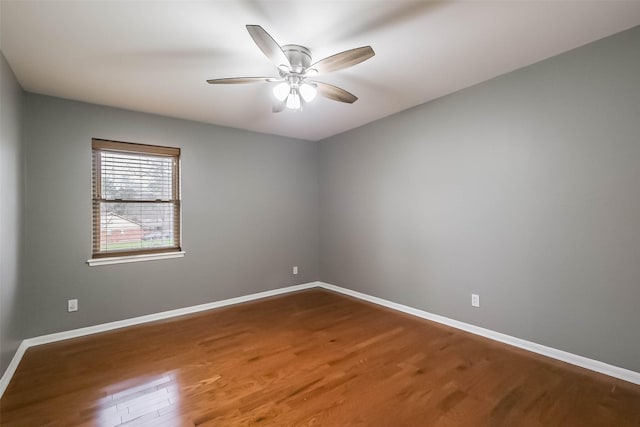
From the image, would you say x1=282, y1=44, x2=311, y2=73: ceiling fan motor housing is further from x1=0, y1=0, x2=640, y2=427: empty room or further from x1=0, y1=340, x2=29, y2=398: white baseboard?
x1=0, y1=340, x2=29, y2=398: white baseboard

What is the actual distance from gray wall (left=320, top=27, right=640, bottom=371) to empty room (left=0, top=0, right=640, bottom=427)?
2cm

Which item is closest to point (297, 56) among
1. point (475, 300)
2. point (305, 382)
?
point (305, 382)

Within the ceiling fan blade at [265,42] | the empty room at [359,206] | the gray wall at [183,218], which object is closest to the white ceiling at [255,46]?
the empty room at [359,206]

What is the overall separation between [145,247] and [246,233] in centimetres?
127

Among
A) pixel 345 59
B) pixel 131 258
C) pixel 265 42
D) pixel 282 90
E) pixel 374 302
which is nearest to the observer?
pixel 265 42

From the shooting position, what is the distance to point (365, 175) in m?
4.18

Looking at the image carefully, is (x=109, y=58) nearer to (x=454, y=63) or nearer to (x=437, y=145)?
(x=454, y=63)

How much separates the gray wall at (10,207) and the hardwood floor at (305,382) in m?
0.35

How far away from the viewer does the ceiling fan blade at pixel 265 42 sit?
5.08 ft

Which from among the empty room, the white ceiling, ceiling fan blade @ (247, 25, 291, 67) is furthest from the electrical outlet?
ceiling fan blade @ (247, 25, 291, 67)

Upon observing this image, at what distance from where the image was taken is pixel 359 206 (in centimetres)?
428

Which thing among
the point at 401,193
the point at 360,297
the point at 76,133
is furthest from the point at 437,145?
the point at 76,133

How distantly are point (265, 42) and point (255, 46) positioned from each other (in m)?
0.56

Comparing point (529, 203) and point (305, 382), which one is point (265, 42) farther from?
point (529, 203)
